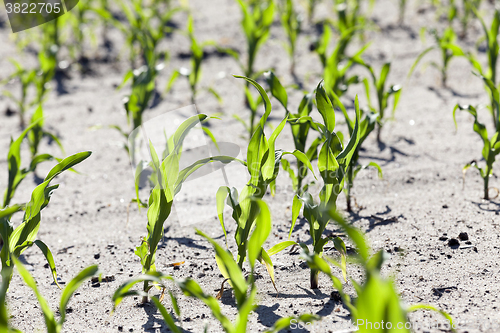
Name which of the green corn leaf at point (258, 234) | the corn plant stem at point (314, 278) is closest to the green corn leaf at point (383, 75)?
the corn plant stem at point (314, 278)

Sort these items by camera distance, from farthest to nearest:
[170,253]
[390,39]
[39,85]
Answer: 1. [390,39]
2. [39,85]
3. [170,253]

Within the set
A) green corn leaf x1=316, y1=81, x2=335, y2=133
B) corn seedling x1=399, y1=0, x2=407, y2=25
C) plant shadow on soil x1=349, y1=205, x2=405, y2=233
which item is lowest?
plant shadow on soil x1=349, y1=205, x2=405, y2=233

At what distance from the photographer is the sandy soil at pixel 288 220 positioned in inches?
66.7

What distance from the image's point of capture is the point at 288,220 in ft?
7.80

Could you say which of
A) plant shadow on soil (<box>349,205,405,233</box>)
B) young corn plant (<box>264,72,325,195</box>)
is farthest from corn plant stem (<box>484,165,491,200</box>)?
young corn plant (<box>264,72,325,195</box>)

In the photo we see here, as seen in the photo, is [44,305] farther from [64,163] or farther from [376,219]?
[376,219]

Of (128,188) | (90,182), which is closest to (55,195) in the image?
(90,182)

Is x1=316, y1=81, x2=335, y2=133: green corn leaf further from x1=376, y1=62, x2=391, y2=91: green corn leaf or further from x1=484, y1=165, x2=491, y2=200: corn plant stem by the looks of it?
x1=376, y1=62, x2=391, y2=91: green corn leaf

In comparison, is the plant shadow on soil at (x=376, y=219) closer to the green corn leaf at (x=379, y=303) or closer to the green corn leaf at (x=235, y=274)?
the green corn leaf at (x=235, y=274)

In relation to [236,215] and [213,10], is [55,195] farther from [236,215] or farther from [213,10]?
[213,10]

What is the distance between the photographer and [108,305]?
180cm

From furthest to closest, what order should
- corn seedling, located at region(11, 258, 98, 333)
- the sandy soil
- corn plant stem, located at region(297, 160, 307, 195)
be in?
corn plant stem, located at region(297, 160, 307, 195) → the sandy soil → corn seedling, located at region(11, 258, 98, 333)

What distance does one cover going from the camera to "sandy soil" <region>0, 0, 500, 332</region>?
1695 millimetres

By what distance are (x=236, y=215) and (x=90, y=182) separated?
1556mm
